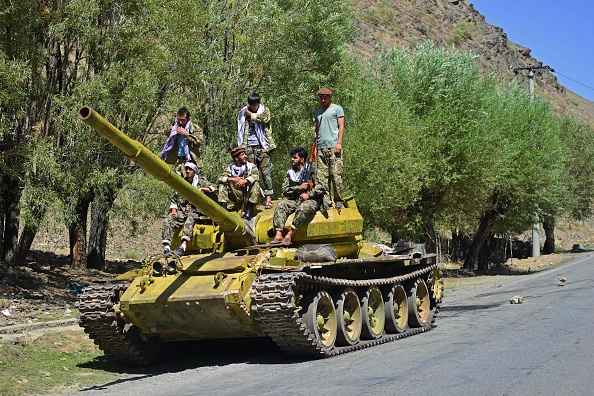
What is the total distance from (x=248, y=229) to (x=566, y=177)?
4867 cm

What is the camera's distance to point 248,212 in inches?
515

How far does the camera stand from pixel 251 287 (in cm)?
1130

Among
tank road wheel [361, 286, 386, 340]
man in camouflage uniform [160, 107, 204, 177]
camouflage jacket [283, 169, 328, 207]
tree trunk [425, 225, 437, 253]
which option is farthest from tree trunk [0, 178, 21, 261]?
tree trunk [425, 225, 437, 253]

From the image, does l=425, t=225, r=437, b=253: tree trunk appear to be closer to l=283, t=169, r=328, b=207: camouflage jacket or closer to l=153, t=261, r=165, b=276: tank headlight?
l=283, t=169, r=328, b=207: camouflage jacket

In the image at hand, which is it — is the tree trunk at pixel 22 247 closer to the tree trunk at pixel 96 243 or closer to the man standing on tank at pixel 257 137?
the tree trunk at pixel 96 243

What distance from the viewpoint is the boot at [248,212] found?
13.0 meters

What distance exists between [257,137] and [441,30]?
7886 centimetres

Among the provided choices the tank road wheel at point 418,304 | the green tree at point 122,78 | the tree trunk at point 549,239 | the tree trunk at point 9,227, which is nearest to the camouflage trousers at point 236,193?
the tank road wheel at point 418,304

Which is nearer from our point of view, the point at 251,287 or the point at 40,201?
the point at 251,287

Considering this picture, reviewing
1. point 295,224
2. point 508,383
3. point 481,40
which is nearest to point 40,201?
point 295,224

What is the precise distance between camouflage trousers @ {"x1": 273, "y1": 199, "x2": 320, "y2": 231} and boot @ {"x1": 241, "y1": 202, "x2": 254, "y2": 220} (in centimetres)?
46

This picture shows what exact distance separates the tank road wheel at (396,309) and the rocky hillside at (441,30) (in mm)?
58366

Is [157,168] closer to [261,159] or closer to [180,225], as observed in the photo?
[180,225]

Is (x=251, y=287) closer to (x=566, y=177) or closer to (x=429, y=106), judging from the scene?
(x=429, y=106)
